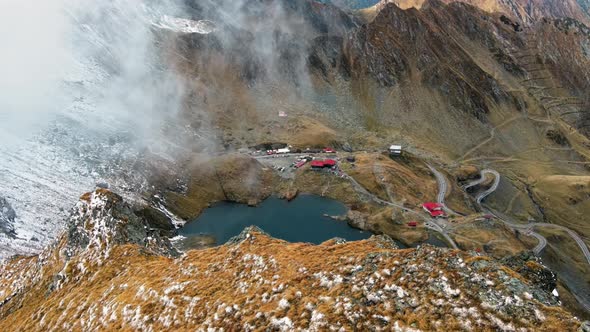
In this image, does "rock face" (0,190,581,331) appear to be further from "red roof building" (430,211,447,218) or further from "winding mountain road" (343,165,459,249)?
"red roof building" (430,211,447,218)

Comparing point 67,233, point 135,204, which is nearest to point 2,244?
point 135,204

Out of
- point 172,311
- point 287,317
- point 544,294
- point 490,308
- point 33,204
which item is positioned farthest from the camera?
point 33,204

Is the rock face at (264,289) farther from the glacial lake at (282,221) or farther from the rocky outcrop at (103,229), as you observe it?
the glacial lake at (282,221)

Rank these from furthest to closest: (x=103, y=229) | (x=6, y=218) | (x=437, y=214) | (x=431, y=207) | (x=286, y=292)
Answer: (x=431, y=207), (x=437, y=214), (x=6, y=218), (x=103, y=229), (x=286, y=292)

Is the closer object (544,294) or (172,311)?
(544,294)

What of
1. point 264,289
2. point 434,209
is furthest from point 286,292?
point 434,209

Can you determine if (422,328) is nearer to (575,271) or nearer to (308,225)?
(308,225)

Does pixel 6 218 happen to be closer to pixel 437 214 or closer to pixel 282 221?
pixel 282 221

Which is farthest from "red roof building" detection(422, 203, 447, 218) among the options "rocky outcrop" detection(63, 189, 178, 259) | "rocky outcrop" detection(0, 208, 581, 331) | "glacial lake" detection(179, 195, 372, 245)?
Result: "rocky outcrop" detection(0, 208, 581, 331)
